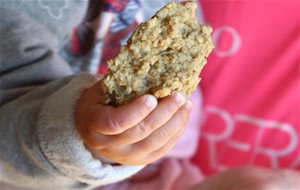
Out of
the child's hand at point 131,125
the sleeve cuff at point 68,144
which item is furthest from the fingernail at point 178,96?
the sleeve cuff at point 68,144

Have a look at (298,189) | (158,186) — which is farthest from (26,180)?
(298,189)

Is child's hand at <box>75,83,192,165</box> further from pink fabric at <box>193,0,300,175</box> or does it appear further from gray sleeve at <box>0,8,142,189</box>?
pink fabric at <box>193,0,300,175</box>

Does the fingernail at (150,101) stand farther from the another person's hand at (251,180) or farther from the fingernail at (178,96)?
the another person's hand at (251,180)

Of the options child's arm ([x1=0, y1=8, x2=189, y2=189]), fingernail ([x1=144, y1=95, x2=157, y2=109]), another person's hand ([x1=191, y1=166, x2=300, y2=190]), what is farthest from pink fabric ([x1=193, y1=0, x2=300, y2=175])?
fingernail ([x1=144, y1=95, x2=157, y2=109])

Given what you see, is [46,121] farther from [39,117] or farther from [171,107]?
[171,107]

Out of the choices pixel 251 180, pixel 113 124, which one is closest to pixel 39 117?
pixel 113 124

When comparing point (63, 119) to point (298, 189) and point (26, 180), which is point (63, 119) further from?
point (298, 189)
